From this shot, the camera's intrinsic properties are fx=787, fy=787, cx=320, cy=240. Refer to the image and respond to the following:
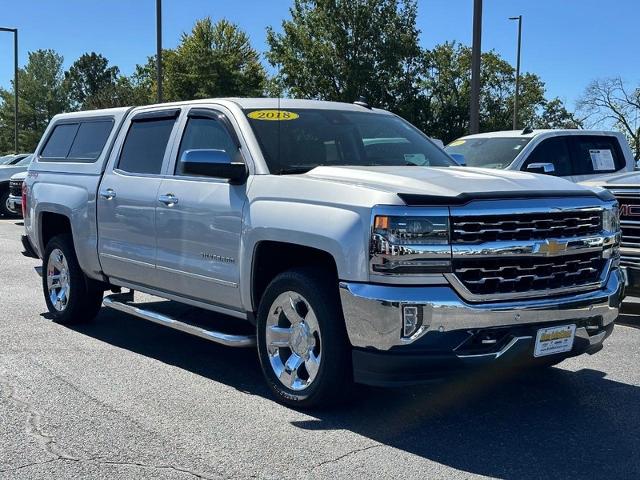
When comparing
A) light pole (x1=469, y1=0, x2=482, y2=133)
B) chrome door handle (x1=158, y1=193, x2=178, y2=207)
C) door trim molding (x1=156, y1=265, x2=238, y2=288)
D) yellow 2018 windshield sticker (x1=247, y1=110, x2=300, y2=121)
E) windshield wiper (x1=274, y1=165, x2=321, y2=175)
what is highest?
light pole (x1=469, y1=0, x2=482, y2=133)

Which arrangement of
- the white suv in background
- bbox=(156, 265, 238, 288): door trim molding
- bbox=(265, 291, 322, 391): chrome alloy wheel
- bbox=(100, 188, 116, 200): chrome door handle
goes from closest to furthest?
bbox=(265, 291, 322, 391): chrome alloy wheel
bbox=(156, 265, 238, 288): door trim molding
bbox=(100, 188, 116, 200): chrome door handle
the white suv in background

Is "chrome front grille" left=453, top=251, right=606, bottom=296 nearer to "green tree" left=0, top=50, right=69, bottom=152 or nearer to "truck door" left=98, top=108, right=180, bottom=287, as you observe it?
"truck door" left=98, top=108, right=180, bottom=287

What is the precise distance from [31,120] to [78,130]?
70.7 m

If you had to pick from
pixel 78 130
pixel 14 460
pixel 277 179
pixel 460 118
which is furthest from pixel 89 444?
pixel 460 118

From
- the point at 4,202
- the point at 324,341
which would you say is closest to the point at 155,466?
the point at 324,341

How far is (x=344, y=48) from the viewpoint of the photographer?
40094mm

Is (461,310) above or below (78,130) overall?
below

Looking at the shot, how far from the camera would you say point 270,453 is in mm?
4223

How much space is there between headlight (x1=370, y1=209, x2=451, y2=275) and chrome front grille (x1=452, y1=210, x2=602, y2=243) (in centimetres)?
10

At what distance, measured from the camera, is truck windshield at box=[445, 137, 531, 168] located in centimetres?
1052

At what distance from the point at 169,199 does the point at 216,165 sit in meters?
0.79

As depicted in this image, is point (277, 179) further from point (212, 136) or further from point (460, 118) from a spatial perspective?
point (460, 118)

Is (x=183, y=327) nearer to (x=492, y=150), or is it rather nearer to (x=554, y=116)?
(x=492, y=150)

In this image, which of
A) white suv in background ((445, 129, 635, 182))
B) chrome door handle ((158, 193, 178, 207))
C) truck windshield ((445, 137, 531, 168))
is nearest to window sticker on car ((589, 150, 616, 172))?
white suv in background ((445, 129, 635, 182))
